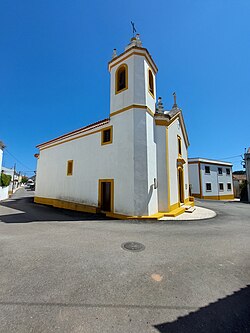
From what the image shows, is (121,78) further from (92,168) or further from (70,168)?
(70,168)

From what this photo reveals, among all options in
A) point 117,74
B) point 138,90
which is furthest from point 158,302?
point 117,74

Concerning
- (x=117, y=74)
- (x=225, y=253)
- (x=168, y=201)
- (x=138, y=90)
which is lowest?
(x=225, y=253)

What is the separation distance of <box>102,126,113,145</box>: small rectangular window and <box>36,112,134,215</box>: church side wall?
305 millimetres

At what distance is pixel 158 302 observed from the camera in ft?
8.62

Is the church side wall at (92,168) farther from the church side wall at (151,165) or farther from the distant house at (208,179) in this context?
the distant house at (208,179)

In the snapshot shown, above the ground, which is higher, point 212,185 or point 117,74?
point 117,74

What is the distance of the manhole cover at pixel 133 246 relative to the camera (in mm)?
4773

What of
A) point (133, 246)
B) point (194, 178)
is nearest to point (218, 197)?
point (194, 178)

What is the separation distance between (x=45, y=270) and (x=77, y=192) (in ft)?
29.7

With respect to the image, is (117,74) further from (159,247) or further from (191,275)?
(191,275)

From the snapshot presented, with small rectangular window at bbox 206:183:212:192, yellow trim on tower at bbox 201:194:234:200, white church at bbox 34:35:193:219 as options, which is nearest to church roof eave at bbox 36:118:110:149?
white church at bbox 34:35:193:219

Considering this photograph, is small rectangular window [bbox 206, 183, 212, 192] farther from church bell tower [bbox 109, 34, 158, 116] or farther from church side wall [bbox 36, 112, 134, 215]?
church side wall [bbox 36, 112, 134, 215]

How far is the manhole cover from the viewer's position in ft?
15.7

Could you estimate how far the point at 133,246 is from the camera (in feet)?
16.4
